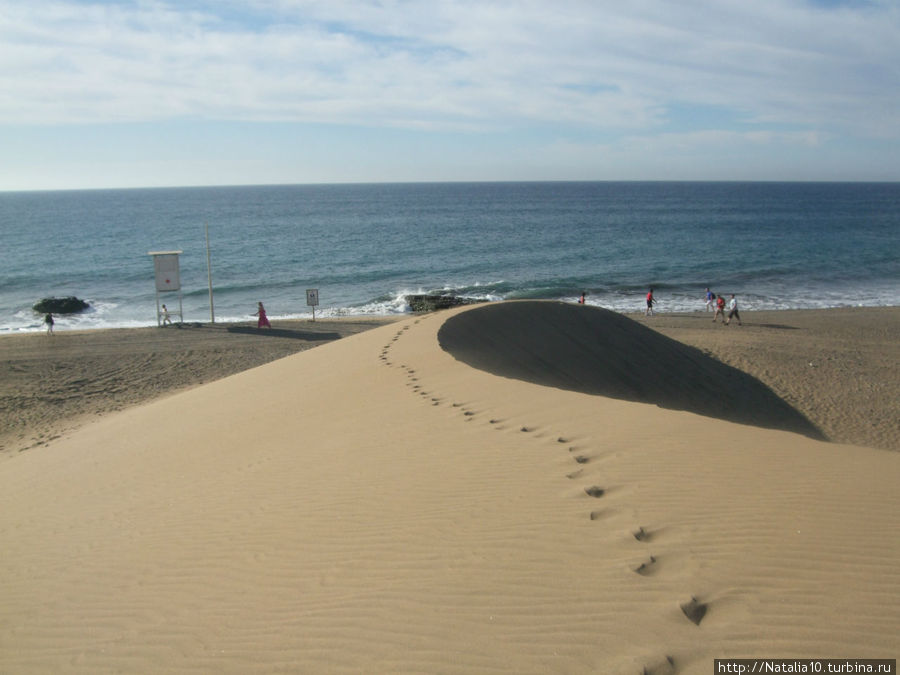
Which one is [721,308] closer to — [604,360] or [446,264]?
[604,360]

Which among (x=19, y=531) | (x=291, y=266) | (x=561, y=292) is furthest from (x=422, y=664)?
(x=291, y=266)

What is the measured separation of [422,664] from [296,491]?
277 centimetres

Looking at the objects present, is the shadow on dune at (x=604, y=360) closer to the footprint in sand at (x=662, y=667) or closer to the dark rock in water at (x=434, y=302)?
the footprint in sand at (x=662, y=667)

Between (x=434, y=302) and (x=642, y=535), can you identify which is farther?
(x=434, y=302)

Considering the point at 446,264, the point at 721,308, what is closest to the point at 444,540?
the point at 721,308

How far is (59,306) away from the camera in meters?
31.3

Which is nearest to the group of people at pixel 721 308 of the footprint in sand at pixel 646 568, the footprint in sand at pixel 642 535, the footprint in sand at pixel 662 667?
the footprint in sand at pixel 642 535

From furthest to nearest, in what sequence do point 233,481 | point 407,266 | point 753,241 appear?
1. point 753,241
2. point 407,266
3. point 233,481

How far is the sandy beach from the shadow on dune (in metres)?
3.04

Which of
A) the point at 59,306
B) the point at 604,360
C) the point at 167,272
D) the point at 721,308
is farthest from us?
the point at 59,306

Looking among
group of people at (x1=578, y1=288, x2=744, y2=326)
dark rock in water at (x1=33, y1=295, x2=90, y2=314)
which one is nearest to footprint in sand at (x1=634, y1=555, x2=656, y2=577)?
group of people at (x1=578, y1=288, x2=744, y2=326)

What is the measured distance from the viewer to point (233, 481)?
19.5 ft

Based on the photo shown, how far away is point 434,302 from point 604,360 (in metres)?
16.7

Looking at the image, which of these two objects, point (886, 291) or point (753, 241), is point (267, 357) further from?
point (753, 241)
